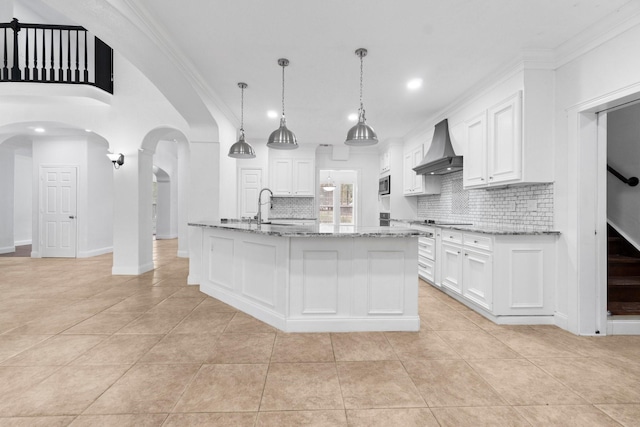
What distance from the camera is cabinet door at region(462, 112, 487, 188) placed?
3783 mm

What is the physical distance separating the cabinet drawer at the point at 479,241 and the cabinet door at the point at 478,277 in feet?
0.22

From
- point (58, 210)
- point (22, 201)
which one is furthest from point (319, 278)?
point (22, 201)

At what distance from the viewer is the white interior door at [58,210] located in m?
6.94

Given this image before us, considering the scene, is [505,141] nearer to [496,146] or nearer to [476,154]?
[496,146]

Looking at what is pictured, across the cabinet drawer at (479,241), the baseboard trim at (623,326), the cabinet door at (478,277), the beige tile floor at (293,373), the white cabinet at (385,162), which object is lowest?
the beige tile floor at (293,373)

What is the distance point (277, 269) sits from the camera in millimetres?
3023

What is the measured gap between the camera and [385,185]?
7.15 m

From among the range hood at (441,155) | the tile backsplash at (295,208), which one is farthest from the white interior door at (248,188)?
the range hood at (441,155)

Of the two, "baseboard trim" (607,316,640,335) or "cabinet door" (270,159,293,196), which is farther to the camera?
"cabinet door" (270,159,293,196)

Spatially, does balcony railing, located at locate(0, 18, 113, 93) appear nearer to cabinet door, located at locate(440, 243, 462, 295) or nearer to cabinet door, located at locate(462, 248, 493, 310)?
cabinet door, located at locate(440, 243, 462, 295)

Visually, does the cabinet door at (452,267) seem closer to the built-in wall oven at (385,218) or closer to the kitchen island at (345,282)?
the kitchen island at (345,282)

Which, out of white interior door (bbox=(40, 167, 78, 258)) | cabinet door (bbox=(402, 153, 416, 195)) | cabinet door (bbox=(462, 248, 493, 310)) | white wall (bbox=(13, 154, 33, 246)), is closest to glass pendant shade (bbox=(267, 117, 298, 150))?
cabinet door (bbox=(462, 248, 493, 310))

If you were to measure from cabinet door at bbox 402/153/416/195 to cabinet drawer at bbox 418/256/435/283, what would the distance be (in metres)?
1.82

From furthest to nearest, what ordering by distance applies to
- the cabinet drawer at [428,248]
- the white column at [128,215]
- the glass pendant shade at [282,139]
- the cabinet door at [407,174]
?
the cabinet door at [407,174], the white column at [128,215], the cabinet drawer at [428,248], the glass pendant shade at [282,139]
